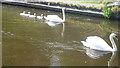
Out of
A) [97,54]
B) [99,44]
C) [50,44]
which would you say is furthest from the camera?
[50,44]

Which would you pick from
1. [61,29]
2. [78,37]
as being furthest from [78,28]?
[78,37]

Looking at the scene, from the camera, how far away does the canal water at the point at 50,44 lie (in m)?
10.1

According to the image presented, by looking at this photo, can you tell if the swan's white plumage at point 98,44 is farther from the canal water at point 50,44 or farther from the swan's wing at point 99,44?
the canal water at point 50,44

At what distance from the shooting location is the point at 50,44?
39.4 ft

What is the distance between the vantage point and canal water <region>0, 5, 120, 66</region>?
10.1 metres

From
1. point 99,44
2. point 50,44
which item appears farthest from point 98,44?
point 50,44

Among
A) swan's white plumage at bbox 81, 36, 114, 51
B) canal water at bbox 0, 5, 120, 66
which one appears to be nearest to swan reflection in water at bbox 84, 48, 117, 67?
canal water at bbox 0, 5, 120, 66

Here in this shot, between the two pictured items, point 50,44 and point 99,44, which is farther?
point 50,44

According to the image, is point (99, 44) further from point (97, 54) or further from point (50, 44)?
point (50, 44)

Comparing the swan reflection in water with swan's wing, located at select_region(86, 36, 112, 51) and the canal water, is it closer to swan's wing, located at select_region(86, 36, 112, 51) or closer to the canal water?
the canal water

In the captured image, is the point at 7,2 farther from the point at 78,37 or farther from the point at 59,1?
the point at 78,37

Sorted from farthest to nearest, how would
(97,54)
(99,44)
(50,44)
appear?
1. (50,44)
2. (99,44)
3. (97,54)

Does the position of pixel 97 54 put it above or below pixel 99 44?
below

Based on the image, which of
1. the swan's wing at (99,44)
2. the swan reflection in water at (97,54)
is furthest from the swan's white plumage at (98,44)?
the swan reflection in water at (97,54)
